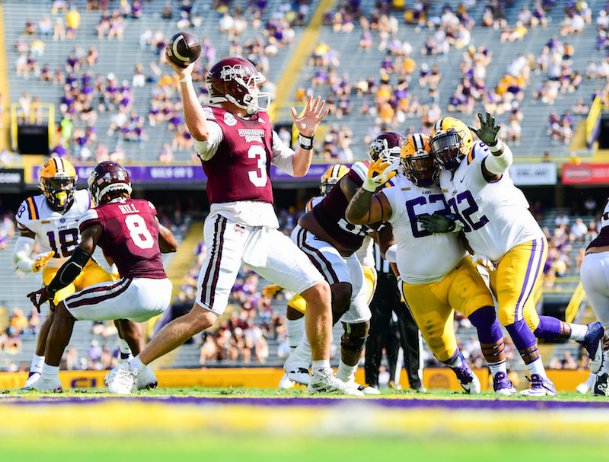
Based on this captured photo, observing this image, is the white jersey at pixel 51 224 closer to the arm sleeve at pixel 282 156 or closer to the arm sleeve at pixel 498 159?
the arm sleeve at pixel 282 156

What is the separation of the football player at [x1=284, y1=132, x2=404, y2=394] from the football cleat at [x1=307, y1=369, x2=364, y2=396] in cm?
147

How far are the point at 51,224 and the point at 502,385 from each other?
486cm

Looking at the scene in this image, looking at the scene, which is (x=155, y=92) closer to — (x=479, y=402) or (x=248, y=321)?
(x=248, y=321)

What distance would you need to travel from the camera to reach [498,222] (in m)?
8.27

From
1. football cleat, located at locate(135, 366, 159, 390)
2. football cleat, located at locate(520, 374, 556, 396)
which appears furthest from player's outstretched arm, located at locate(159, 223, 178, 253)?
football cleat, located at locate(520, 374, 556, 396)

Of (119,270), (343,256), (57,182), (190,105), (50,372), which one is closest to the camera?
(190,105)

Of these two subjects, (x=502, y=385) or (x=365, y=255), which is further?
(x=365, y=255)

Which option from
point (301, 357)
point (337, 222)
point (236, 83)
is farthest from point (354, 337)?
point (236, 83)

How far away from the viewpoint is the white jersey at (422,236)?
27.9 feet

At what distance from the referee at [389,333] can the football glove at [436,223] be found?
3.75 metres

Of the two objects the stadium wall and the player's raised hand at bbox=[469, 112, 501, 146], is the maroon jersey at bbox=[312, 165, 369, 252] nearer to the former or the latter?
the player's raised hand at bbox=[469, 112, 501, 146]

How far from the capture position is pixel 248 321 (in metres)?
23.5

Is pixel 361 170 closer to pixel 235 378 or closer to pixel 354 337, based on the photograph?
pixel 354 337

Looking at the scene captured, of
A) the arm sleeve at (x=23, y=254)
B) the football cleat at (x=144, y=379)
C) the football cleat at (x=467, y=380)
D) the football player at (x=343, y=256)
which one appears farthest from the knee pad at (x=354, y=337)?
the arm sleeve at (x=23, y=254)
